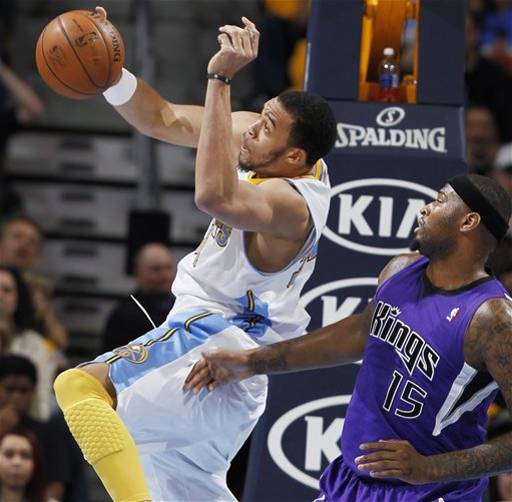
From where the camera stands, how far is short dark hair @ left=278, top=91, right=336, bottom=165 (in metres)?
5.28

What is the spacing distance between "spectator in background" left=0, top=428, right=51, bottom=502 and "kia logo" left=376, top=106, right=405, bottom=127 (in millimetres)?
2563

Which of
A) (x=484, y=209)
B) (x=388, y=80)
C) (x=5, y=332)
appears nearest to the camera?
(x=484, y=209)

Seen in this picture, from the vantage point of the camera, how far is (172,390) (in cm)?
516

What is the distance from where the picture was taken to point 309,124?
529cm

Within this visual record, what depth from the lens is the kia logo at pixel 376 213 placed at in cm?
621

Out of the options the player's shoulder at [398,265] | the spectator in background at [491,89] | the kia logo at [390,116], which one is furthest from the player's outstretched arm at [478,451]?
the spectator in background at [491,89]

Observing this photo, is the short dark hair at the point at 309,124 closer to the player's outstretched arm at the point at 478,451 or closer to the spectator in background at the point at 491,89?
the player's outstretched arm at the point at 478,451

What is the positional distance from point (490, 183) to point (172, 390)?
1453 mm

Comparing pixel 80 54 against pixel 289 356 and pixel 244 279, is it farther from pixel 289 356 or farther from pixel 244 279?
pixel 289 356

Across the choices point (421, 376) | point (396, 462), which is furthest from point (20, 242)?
point (396, 462)

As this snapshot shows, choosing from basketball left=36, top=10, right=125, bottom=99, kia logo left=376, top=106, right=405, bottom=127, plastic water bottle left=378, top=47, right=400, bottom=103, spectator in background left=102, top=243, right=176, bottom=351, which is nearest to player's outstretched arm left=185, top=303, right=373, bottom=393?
basketball left=36, top=10, right=125, bottom=99

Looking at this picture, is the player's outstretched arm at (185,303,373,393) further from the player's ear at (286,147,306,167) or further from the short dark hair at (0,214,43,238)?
the short dark hair at (0,214,43,238)

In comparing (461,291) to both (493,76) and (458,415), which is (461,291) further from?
(493,76)

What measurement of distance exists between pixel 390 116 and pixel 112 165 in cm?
435
